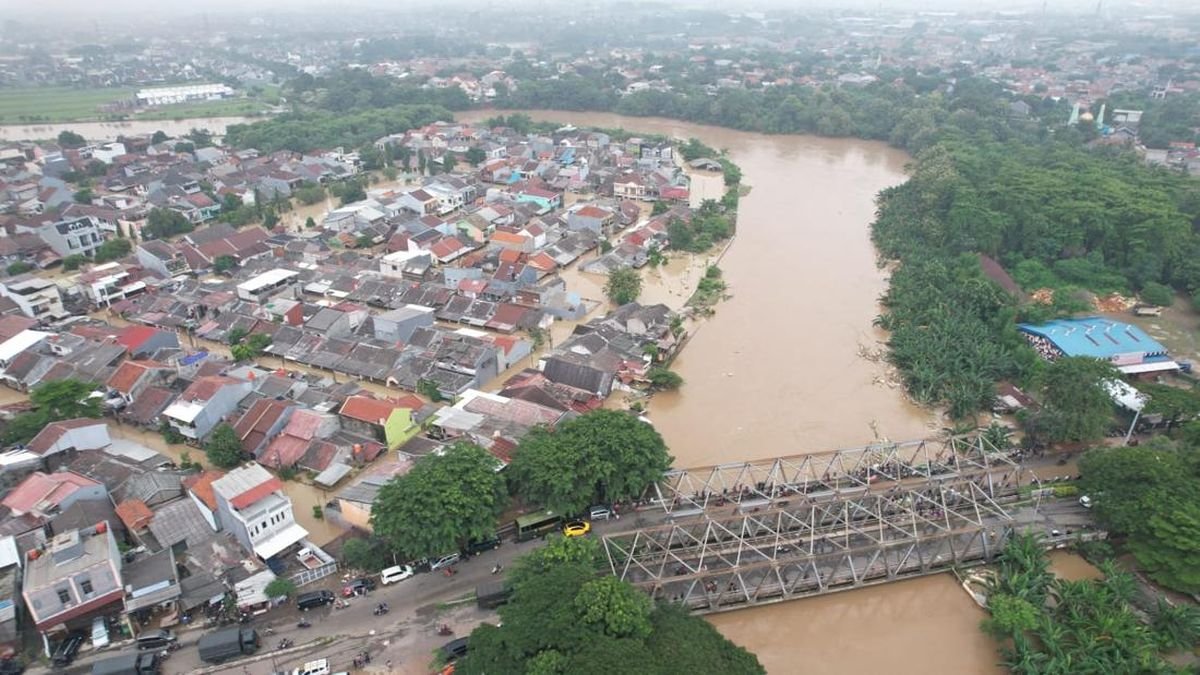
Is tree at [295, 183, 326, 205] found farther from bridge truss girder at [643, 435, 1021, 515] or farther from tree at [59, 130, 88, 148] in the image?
bridge truss girder at [643, 435, 1021, 515]

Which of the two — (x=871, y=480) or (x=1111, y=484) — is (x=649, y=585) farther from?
(x=1111, y=484)

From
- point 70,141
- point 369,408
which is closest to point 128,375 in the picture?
point 369,408

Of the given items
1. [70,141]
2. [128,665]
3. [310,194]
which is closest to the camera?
[128,665]

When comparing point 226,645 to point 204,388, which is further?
point 204,388

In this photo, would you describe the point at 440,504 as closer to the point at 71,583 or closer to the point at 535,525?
the point at 535,525

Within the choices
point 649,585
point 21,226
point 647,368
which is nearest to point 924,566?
point 649,585

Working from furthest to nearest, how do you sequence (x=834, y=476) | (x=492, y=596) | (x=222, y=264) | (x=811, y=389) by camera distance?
(x=222, y=264), (x=811, y=389), (x=834, y=476), (x=492, y=596)
